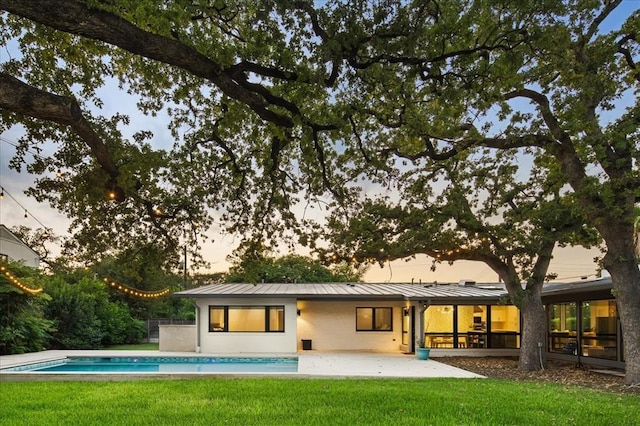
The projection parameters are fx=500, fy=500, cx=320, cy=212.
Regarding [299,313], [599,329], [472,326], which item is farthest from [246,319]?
[599,329]

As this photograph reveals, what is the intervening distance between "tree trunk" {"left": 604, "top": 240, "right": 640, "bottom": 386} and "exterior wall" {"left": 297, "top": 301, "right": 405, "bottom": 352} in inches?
394

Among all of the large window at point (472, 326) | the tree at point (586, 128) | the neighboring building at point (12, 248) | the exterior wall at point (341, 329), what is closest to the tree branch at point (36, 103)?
the tree at point (586, 128)

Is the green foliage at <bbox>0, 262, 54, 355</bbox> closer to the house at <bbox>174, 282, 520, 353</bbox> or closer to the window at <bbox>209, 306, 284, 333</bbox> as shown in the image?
the house at <bbox>174, 282, 520, 353</bbox>

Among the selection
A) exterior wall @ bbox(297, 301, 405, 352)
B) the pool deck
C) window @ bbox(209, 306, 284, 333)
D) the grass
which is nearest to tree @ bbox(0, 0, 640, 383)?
the grass

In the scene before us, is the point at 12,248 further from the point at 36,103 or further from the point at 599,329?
the point at 599,329

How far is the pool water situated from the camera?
14773mm

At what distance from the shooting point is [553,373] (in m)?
13.6

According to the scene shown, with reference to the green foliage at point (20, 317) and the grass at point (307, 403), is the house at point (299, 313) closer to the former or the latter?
the green foliage at point (20, 317)

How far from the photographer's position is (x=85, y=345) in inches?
797

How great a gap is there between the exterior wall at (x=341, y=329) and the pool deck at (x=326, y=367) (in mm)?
1733

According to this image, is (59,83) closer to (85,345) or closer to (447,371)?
(447,371)

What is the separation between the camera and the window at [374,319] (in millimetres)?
20609

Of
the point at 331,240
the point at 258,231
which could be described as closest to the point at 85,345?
the point at 331,240

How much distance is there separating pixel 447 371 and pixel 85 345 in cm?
1469
